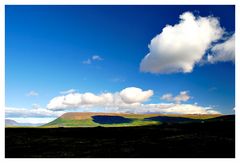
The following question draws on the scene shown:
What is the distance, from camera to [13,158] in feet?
115

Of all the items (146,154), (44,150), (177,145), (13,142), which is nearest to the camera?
(146,154)
